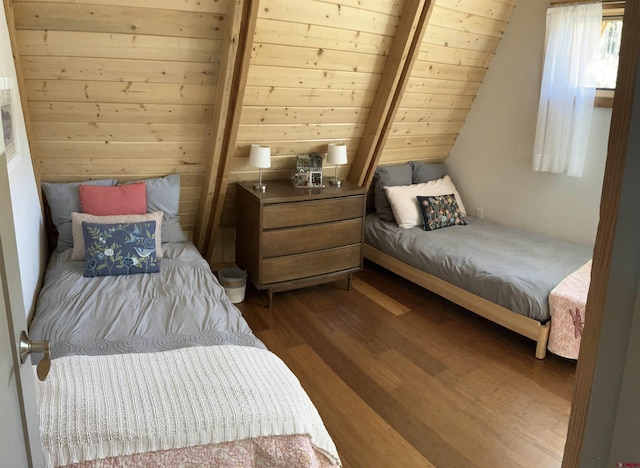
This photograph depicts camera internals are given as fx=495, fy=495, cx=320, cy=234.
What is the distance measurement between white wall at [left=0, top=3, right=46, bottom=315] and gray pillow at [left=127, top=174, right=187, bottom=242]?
0.65 meters

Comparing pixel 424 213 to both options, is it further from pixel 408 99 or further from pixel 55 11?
pixel 55 11

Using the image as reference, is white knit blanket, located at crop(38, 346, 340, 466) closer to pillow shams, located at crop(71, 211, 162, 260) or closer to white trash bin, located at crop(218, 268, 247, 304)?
pillow shams, located at crop(71, 211, 162, 260)

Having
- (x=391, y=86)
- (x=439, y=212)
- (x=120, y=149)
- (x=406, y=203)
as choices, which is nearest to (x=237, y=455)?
(x=120, y=149)

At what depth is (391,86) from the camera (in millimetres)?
3299

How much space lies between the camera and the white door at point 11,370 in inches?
34.4

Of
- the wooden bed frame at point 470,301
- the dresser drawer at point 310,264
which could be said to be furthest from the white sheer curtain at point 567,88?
the dresser drawer at point 310,264

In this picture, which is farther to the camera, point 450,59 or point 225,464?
point 450,59

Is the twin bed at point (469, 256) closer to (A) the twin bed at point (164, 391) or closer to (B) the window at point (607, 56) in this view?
(B) the window at point (607, 56)

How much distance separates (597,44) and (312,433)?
312 cm

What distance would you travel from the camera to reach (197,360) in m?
1.86

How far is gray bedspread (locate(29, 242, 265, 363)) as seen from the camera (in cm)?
206

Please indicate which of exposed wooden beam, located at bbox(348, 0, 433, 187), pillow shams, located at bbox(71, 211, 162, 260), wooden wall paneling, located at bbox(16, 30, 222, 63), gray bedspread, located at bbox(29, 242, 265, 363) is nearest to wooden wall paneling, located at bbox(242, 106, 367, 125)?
exposed wooden beam, located at bbox(348, 0, 433, 187)

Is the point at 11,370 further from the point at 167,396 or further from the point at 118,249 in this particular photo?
the point at 118,249

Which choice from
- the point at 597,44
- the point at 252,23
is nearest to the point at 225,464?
the point at 252,23
